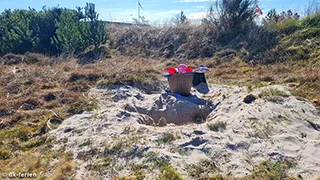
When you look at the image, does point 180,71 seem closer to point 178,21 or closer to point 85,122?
point 85,122

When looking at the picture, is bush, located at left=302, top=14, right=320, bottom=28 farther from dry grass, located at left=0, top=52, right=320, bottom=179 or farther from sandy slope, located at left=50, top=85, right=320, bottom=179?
sandy slope, located at left=50, top=85, right=320, bottom=179

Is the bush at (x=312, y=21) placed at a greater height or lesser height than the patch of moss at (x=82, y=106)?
greater

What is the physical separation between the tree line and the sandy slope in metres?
6.36

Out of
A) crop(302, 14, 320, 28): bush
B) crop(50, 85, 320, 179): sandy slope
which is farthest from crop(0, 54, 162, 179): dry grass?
crop(302, 14, 320, 28): bush

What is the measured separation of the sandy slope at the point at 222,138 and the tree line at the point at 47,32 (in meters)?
6.36

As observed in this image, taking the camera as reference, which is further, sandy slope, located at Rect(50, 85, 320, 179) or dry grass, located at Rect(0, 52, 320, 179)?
dry grass, located at Rect(0, 52, 320, 179)

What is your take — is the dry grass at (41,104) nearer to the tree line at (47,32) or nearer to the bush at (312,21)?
the tree line at (47,32)

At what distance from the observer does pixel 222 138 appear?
10.4 feet

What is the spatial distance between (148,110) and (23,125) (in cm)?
206

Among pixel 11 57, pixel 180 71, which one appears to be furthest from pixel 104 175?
pixel 11 57

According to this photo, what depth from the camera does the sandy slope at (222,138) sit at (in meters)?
2.70

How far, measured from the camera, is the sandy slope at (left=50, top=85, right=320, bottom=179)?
2.70 meters

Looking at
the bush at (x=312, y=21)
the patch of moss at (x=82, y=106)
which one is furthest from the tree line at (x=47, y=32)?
the bush at (x=312, y=21)

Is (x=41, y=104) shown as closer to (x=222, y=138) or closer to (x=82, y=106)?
(x=82, y=106)
